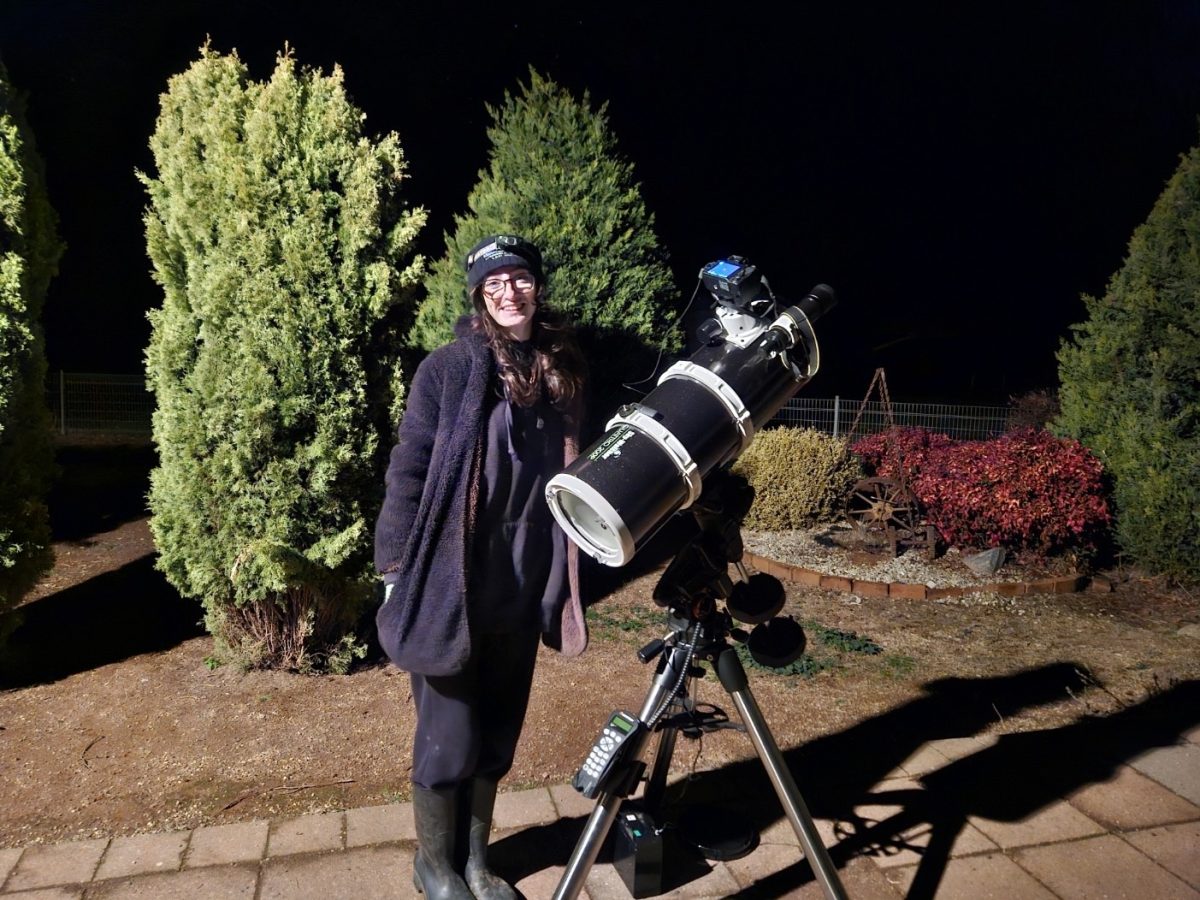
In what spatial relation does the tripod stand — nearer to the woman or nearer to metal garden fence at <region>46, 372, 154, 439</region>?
the woman

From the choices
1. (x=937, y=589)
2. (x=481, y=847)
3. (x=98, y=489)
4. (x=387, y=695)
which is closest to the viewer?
(x=481, y=847)

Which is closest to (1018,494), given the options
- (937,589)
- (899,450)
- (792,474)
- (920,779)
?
(937,589)

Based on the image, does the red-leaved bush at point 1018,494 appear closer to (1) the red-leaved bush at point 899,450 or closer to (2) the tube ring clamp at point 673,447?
(1) the red-leaved bush at point 899,450

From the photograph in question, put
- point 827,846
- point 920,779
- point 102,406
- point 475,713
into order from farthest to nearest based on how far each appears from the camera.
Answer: point 102,406
point 920,779
point 827,846
point 475,713

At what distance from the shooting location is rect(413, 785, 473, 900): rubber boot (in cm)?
251

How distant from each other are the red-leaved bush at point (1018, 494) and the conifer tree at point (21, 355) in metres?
5.15

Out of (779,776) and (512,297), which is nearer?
(779,776)

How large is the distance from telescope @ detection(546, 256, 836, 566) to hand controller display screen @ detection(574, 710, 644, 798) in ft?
1.37

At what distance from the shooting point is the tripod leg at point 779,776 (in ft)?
7.35

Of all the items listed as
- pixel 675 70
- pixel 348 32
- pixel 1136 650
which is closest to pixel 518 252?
pixel 1136 650

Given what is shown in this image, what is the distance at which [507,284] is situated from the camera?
94.1 inches

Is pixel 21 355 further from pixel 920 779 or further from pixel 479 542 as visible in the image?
pixel 920 779

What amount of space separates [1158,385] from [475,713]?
17.4 ft

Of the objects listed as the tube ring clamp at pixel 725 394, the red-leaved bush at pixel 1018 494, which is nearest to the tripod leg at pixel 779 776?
the tube ring clamp at pixel 725 394
